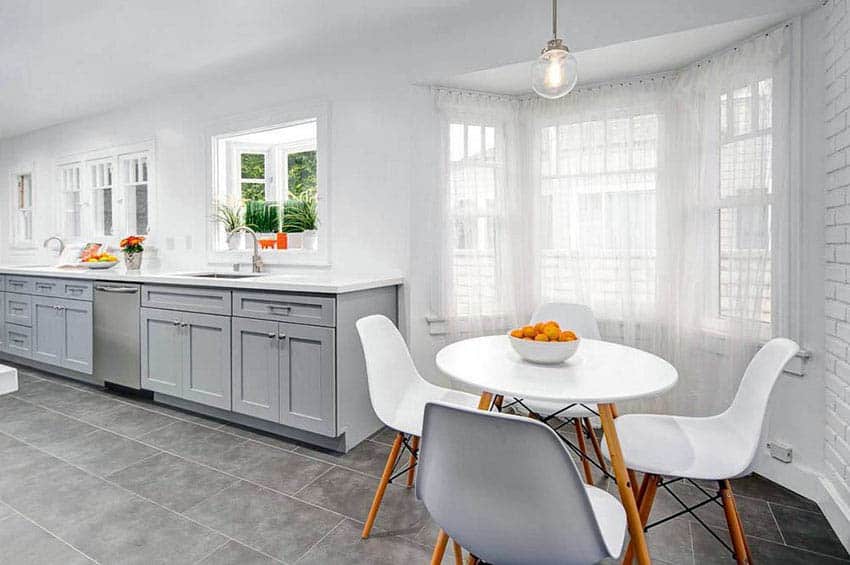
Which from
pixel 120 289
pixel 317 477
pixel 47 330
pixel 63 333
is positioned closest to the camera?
pixel 317 477

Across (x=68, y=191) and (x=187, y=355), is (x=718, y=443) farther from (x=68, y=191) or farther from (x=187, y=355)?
(x=68, y=191)

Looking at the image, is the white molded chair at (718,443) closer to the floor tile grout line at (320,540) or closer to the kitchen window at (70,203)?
the floor tile grout line at (320,540)

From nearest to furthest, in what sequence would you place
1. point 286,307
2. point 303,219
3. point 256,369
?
1. point 286,307
2. point 256,369
3. point 303,219

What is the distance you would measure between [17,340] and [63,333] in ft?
2.82

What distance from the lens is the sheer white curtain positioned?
2.39 meters

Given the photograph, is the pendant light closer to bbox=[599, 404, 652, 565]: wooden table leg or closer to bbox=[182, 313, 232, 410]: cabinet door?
bbox=[599, 404, 652, 565]: wooden table leg

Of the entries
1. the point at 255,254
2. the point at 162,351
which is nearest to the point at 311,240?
the point at 255,254

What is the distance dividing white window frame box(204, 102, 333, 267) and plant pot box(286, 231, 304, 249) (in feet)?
0.20

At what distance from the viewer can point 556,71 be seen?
6.12 feet

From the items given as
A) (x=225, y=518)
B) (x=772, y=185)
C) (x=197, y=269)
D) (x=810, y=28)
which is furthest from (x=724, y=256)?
(x=197, y=269)

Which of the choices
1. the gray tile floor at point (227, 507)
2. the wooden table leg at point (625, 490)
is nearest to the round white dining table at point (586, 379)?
the wooden table leg at point (625, 490)

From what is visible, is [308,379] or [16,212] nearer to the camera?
[308,379]

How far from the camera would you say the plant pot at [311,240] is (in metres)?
3.69

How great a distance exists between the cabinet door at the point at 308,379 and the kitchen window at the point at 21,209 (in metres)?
5.07
